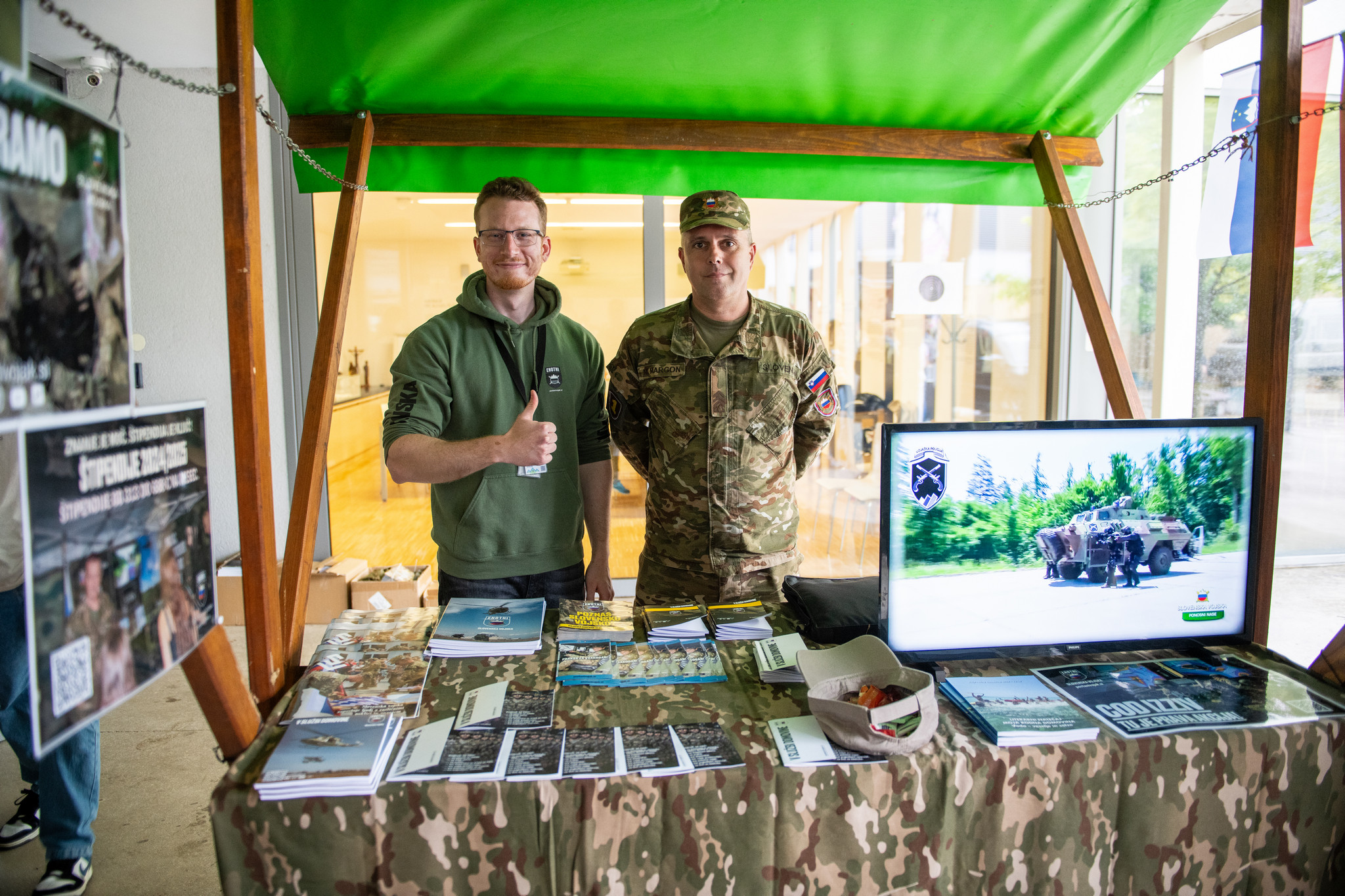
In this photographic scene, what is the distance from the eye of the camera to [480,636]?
1595 mm

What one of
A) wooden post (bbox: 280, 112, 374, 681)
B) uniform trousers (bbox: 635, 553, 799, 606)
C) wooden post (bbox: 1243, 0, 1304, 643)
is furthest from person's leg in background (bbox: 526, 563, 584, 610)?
wooden post (bbox: 1243, 0, 1304, 643)

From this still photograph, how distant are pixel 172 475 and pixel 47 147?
0.43m

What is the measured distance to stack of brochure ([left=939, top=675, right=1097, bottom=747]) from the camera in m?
1.23

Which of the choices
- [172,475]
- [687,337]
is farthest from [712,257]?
[172,475]

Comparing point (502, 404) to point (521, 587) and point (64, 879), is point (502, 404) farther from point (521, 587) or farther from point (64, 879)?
point (64, 879)

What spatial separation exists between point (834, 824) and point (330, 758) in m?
0.76

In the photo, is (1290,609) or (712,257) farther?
(1290,609)

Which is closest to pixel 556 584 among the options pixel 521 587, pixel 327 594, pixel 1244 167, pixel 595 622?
pixel 521 587

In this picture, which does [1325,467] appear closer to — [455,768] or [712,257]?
[712,257]

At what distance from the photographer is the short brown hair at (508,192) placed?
1.94m

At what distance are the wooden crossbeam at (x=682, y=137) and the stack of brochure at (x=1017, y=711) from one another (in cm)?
159

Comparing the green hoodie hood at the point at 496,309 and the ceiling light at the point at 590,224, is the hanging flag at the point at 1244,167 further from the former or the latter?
the ceiling light at the point at 590,224

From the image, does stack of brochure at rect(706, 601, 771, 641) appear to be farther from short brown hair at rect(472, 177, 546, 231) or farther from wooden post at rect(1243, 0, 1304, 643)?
short brown hair at rect(472, 177, 546, 231)

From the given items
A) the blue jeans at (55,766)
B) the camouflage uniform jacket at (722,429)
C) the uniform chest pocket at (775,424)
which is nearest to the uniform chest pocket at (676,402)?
the camouflage uniform jacket at (722,429)
